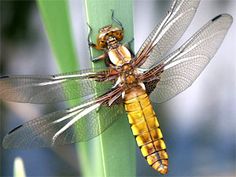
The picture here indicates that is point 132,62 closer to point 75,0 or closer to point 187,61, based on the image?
point 187,61

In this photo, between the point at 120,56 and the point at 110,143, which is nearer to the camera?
the point at 110,143

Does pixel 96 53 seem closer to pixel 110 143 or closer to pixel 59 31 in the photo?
pixel 59 31

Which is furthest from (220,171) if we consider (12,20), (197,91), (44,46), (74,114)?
(74,114)

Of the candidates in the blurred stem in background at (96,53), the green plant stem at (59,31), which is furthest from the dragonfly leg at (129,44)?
the green plant stem at (59,31)

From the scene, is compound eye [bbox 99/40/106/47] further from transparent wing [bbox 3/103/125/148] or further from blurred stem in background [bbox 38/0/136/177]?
transparent wing [bbox 3/103/125/148]

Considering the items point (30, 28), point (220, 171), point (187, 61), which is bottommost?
point (220, 171)

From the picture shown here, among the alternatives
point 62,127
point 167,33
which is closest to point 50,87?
point 62,127
